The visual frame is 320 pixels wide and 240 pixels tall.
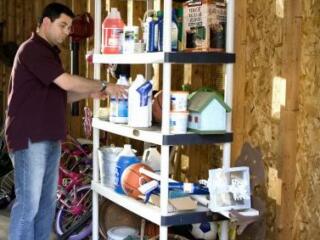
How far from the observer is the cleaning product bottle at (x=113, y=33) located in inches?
127

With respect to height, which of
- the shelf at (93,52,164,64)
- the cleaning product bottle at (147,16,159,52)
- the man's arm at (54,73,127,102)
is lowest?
the man's arm at (54,73,127,102)

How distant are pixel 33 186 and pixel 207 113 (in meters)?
1.18

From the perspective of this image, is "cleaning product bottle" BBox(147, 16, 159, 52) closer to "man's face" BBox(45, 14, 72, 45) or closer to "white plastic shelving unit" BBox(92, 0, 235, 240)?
"white plastic shelving unit" BBox(92, 0, 235, 240)

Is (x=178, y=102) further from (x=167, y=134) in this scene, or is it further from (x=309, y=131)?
(x=309, y=131)

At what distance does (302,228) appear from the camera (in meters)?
2.82

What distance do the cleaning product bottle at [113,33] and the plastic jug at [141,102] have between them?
15.3 inches

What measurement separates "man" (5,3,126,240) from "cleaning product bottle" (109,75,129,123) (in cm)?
6

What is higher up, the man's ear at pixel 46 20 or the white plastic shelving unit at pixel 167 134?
the man's ear at pixel 46 20

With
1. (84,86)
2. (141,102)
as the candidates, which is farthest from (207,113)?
(84,86)

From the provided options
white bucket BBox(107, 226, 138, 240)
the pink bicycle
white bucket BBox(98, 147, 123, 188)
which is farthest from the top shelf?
the pink bicycle

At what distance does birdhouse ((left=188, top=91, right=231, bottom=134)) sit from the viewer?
8.91 feet

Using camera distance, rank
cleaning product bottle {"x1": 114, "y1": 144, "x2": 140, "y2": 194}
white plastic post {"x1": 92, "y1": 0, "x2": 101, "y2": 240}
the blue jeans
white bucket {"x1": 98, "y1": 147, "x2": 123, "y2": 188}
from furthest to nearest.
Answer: white plastic post {"x1": 92, "y1": 0, "x2": 101, "y2": 240}, white bucket {"x1": 98, "y1": 147, "x2": 123, "y2": 188}, the blue jeans, cleaning product bottle {"x1": 114, "y1": 144, "x2": 140, "y2": 194}

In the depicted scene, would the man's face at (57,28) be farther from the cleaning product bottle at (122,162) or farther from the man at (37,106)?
the cleaning product bottle at (122,162)

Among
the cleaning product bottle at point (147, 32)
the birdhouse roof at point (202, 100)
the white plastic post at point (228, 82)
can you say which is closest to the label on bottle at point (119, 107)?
the cleaning product bottle at point (147, 32)
